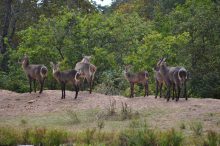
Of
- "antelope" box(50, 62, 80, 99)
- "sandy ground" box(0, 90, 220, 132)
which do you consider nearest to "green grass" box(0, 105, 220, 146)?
"sandy ground" box(0, 90, 220, 132)

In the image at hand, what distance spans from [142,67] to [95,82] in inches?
95.0

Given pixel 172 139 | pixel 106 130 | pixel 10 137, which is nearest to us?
pixel 172 139

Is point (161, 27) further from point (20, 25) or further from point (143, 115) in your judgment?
point (143, 115)

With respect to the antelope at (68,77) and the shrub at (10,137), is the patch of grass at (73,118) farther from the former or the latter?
the antelope at (68,77)

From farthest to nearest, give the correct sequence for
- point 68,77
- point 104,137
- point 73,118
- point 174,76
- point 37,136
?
point 68,77 → point 174,76 → point 73,118 → point 37,136 → point 104,137

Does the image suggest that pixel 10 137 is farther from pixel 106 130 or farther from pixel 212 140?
pixel 212 140

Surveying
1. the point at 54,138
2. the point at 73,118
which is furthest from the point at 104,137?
the point at 73,118

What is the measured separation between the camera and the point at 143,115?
45.4 feet

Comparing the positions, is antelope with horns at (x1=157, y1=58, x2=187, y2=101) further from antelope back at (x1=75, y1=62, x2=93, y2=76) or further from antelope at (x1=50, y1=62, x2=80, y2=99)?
antelope at (x1=50, y1=62, x2=80, y2=99)

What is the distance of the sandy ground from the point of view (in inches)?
520

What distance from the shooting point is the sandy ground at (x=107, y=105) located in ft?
43.4

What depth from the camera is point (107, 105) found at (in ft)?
51.1

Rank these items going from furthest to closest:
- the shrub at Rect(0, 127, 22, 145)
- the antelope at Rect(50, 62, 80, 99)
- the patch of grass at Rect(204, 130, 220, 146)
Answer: the antelope at Rect(50, 62, 80, 99) < the shrub at Rect(0, 127, 22, 145) < the patch of grass at Rect(204, 130, 220, 146)

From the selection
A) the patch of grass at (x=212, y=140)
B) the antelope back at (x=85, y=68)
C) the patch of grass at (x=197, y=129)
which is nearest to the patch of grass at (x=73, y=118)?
the patch of grass at (x=197, y=129)
